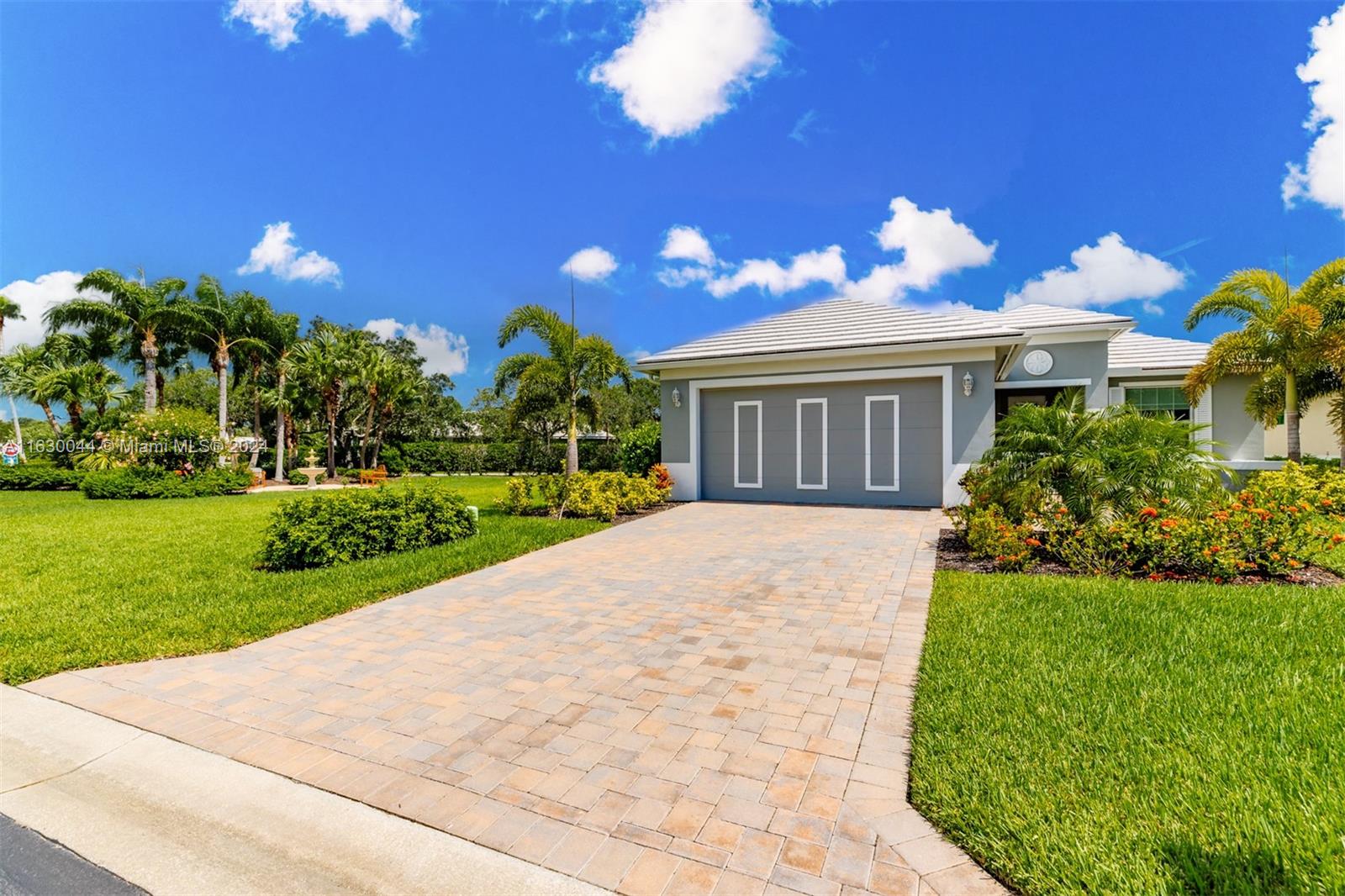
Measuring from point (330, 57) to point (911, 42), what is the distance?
11.6m

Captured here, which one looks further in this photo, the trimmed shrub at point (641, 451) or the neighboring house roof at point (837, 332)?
the trimmed shrub at point (641, 451)

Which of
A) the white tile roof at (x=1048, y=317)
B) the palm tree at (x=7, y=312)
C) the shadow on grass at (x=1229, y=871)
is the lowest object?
the shadow on grass at (x=1229, y=871)

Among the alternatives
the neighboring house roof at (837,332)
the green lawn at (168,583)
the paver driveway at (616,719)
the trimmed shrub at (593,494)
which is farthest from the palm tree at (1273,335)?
the green lawn at (168,583)

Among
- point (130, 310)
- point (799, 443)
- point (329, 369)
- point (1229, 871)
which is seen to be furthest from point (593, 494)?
point (130, 310)

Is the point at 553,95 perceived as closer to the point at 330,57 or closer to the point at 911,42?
the point at 330,57

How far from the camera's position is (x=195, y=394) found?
4138cm

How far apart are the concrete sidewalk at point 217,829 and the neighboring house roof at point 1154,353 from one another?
17.4 meters

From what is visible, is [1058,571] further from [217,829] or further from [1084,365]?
[1084,365]

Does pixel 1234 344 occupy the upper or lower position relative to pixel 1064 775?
upper

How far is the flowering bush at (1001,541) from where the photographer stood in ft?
22.0

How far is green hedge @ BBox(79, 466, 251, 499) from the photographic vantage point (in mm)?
16859

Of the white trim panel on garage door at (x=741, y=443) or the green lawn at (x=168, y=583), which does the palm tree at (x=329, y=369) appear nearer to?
the green lawn at (x=168, y=583)

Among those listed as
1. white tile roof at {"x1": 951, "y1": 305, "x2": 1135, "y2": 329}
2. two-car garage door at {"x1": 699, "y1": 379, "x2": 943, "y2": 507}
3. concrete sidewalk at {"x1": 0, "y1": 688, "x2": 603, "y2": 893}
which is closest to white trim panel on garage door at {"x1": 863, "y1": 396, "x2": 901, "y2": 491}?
two-car garage door at {"x1": 699, "y1": 379, "x2": 943, "y2": 507}

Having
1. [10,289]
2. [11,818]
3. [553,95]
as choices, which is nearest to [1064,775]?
[11,818]
